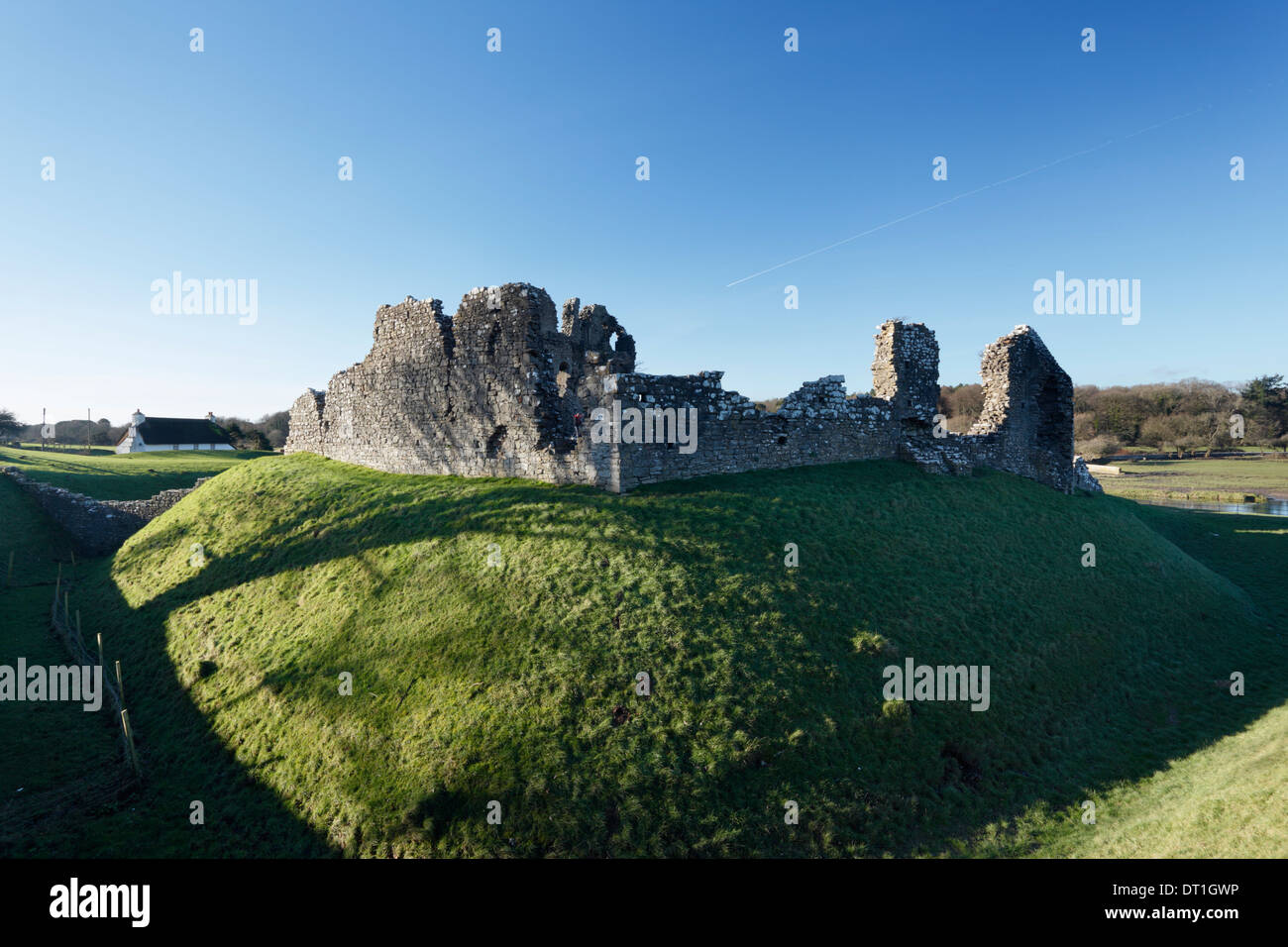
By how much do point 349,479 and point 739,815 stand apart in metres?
19.6

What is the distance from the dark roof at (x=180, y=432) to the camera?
2761 inches

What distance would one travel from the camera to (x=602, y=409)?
14.7 m

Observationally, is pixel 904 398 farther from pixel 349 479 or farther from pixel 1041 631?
pixel 349 479

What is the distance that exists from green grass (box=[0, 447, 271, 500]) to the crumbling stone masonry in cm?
1731

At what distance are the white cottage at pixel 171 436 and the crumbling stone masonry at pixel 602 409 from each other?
64.0m

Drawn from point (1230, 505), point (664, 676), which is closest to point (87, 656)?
point (664, 676)

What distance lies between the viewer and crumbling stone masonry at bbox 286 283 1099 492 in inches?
610

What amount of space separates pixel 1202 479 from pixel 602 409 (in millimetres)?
74126

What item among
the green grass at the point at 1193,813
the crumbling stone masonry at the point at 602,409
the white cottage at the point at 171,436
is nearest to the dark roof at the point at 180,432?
the white cottage at the point at 171,436

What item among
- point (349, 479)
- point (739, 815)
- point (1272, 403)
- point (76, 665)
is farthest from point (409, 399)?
point (1272, 403)

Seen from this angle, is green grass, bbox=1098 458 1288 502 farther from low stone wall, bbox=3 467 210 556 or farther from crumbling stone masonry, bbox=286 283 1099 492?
low stone wall, bbox=3 467 210 556

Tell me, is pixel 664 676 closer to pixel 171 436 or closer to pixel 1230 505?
pixel 1230 505

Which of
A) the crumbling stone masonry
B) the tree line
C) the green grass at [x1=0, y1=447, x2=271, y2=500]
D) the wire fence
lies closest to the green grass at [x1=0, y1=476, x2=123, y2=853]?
the wire fence
